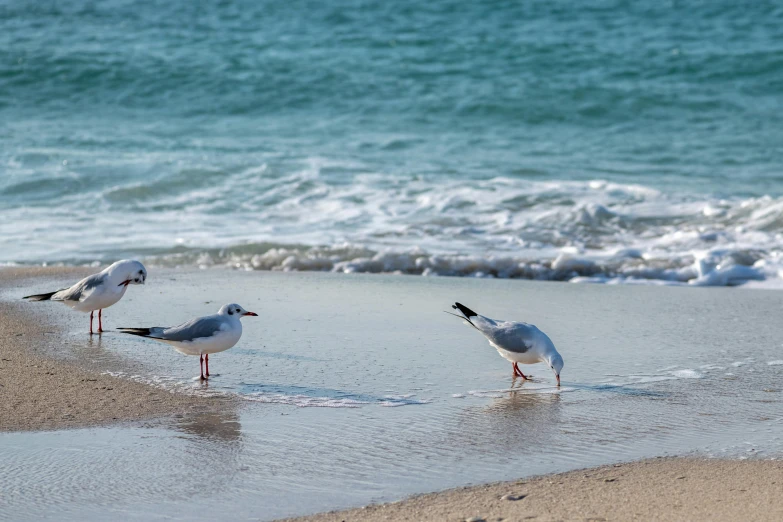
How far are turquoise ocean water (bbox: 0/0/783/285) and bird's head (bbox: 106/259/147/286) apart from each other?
8.69 feet

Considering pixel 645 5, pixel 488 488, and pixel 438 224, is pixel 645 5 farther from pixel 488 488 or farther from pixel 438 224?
pixel 488 488

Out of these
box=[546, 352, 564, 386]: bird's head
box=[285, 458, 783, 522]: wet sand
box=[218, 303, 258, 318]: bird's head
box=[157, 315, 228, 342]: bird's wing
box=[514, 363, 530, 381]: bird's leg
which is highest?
box=[218, 303, 258, 318]: bird's head

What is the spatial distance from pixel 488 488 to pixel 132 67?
1664 centimetres

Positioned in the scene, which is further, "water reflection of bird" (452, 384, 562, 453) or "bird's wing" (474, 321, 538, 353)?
"bird's wing" (474, 321, 538, 353)

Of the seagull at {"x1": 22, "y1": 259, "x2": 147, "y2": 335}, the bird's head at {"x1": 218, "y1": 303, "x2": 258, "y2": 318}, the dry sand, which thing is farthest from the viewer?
the seagull at {"x1": 22, "y1": 259, "x2": 147, "y2": 335}

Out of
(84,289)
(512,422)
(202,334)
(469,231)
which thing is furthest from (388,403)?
(469,231)

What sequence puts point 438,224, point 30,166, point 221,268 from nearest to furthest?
point 221,268, point 438,224, point 30,166

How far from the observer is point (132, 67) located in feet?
60.9

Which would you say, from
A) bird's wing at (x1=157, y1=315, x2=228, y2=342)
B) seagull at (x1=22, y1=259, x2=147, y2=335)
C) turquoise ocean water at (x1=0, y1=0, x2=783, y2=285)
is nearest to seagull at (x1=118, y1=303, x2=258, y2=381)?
bird's wing at (x1=157, y1=315, x2=228, y2=342)

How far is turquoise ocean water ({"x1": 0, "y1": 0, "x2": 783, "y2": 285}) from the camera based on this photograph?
909cm

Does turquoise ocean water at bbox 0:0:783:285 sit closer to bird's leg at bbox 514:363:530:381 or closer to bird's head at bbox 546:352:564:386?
bird's leg at bbox 514:363:530:381

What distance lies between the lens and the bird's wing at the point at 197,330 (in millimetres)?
4820

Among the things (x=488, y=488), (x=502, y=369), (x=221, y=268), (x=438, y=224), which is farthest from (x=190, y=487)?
(x=438, y=224)

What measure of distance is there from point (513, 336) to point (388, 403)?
0.82m
